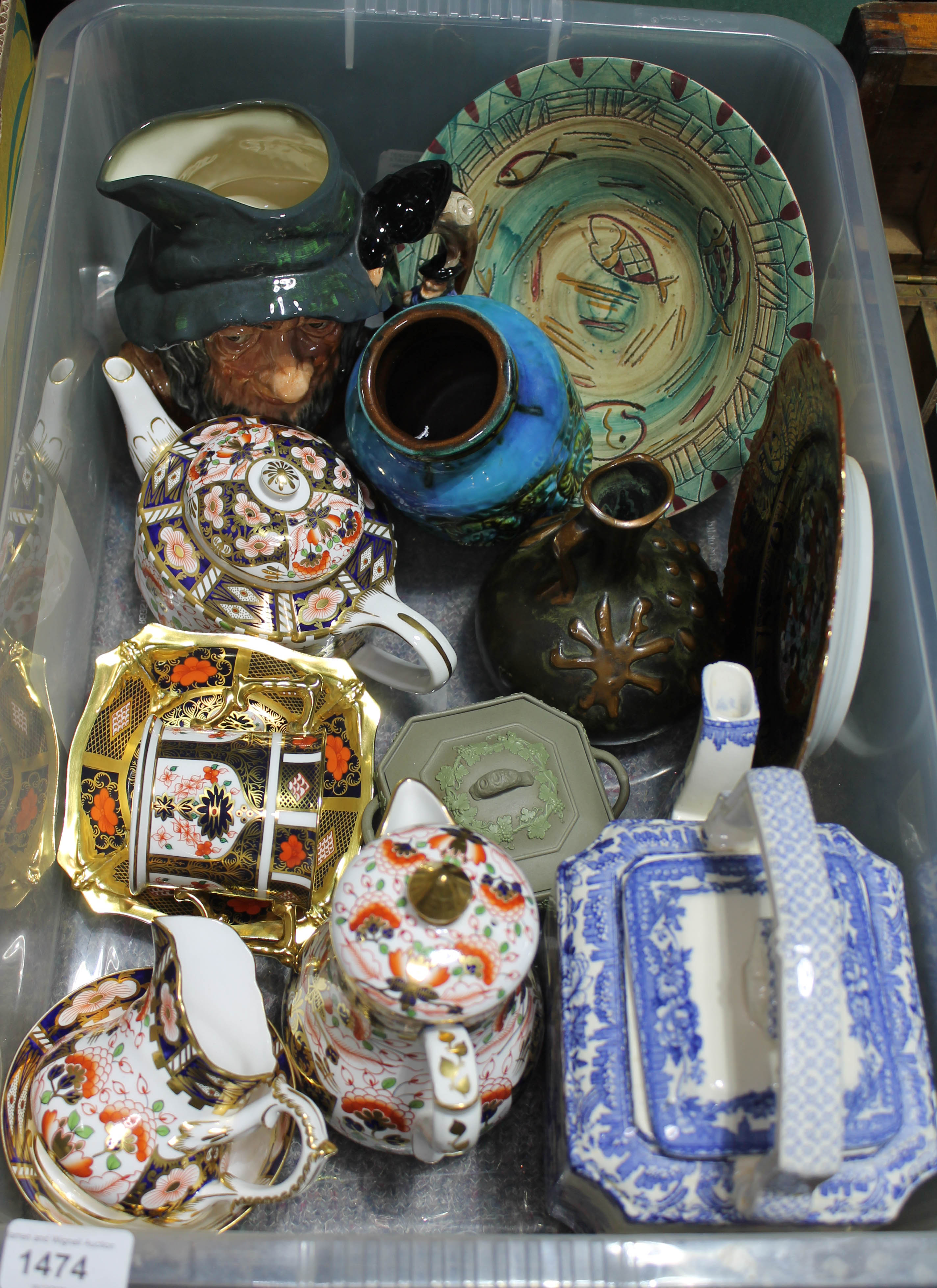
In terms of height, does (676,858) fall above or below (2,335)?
below

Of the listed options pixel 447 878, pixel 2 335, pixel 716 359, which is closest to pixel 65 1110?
pixel 447 878

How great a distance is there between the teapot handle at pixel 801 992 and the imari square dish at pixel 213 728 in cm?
37

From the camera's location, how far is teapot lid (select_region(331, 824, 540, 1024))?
1.75ft

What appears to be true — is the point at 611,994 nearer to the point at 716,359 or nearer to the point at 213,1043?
the point at 213,1043

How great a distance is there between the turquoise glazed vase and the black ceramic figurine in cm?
5

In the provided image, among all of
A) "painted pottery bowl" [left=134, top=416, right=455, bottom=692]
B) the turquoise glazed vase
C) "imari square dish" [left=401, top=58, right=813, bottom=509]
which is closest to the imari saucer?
"painted pottery bowl" [left=134, top=416, right=455, bottom=692]

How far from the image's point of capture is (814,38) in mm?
951

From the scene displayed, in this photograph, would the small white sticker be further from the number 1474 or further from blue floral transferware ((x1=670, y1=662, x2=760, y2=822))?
blue floral transferware ((x1=670, y1=662, x2=760, y2=822))

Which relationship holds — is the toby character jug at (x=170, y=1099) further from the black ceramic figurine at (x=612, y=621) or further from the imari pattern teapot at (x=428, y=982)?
the black ceramic figurine at (x=612, y=621)

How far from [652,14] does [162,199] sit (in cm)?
54

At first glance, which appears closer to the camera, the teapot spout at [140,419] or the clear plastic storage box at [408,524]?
the clear plastic storage box at [408,524]

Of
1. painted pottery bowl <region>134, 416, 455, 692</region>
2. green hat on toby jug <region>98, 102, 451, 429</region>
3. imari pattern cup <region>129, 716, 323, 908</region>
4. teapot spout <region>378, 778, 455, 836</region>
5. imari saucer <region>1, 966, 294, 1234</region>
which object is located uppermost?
green hat on toby jug <region>98, 102, 451, 429</region>

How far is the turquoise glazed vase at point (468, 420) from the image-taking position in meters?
0.75

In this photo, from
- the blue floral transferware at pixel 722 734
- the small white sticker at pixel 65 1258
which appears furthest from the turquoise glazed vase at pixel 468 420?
the small white sticker at pixel 65 1258
